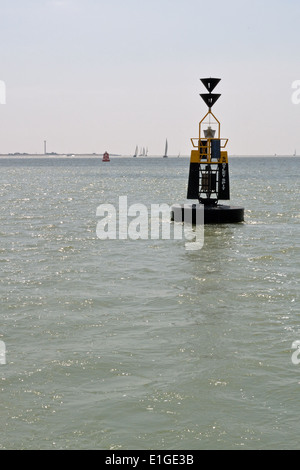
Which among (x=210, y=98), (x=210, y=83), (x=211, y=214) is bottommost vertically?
(x=211, y=214)

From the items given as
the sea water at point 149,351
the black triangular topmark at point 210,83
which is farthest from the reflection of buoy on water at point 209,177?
the sea water at point 149,351

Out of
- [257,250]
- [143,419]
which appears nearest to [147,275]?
[257,250]

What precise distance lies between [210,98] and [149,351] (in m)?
17.4

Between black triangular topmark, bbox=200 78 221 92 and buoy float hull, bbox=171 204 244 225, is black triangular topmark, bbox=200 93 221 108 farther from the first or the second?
buoy float hull, bbox=171 204 244 225

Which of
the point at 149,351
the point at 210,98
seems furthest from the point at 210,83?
the point at 149,351

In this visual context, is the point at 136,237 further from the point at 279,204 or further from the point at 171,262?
the point at 279,204

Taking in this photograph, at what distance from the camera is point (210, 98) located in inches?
1002

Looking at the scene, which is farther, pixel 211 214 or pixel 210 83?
pixel 211 214

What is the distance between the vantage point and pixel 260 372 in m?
8.89

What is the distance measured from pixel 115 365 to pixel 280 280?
22.7ft

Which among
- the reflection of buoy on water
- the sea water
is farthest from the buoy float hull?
the sea water

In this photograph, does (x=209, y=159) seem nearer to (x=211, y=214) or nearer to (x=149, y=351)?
(x=211, y=214)

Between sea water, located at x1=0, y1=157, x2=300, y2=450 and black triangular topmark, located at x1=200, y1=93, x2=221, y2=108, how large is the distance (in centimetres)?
872
